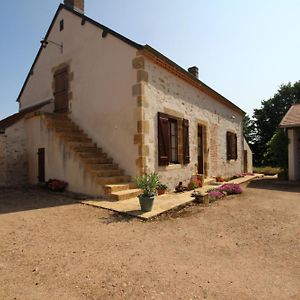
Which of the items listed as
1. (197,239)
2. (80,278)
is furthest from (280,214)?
(80,278)

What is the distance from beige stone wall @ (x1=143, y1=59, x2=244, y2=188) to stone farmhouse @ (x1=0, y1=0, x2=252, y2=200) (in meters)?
0.04

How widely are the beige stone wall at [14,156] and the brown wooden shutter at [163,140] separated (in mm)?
5288

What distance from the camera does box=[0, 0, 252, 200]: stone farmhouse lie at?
26.2ft

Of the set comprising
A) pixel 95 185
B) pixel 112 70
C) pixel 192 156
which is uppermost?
pixel 112 70

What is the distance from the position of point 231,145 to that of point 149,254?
1174 cm

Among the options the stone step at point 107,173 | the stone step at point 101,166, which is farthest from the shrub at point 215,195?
the stone step at point 101,166

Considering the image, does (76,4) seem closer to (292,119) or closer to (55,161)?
(55,161)

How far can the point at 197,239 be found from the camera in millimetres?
4395

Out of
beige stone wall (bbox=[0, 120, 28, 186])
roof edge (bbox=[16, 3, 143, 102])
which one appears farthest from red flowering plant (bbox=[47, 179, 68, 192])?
roof edge (bbox=[16, 3, 143, 102])

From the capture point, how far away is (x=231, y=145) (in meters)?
14.5

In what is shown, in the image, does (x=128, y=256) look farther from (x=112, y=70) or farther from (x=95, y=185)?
(x=112, y=70)

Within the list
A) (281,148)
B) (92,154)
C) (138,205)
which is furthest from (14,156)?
(281,148)

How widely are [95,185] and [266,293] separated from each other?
18.0 feet

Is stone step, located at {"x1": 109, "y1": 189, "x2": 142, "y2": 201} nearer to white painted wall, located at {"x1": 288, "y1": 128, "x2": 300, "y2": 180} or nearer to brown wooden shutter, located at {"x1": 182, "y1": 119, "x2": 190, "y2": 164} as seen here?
brown wooden shutter, located at {"x1": 182, "y1": 119, "x2": 190, "y2": 164}
